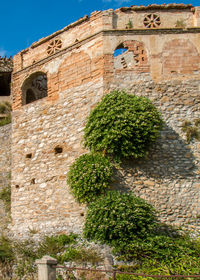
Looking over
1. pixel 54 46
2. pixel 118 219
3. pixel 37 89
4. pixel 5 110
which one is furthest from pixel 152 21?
pixel 5 110

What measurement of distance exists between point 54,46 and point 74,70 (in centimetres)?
142

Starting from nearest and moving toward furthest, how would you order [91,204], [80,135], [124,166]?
[91,204]
[124,166]
[80,135]

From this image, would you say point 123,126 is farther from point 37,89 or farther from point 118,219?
point 37,89

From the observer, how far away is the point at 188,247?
25.8 ft

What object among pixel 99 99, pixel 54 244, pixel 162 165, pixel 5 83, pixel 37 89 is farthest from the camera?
pixel 5 83

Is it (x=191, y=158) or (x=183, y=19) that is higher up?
(x=183, y=19)

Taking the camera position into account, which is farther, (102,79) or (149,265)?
(102,79)

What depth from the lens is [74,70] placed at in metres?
10.9

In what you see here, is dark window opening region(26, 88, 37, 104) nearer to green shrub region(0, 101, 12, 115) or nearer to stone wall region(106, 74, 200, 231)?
Result: green shrub region(0, 101, 12, 115)

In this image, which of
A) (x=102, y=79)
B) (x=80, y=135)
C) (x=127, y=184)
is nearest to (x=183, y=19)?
(x=102, y=79)

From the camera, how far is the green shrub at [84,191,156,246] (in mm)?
7902

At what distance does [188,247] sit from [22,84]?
7617 millimetres

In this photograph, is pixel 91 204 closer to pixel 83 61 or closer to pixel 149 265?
pixel 149 265

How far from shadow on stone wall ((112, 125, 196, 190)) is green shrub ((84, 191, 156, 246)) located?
737 mm
